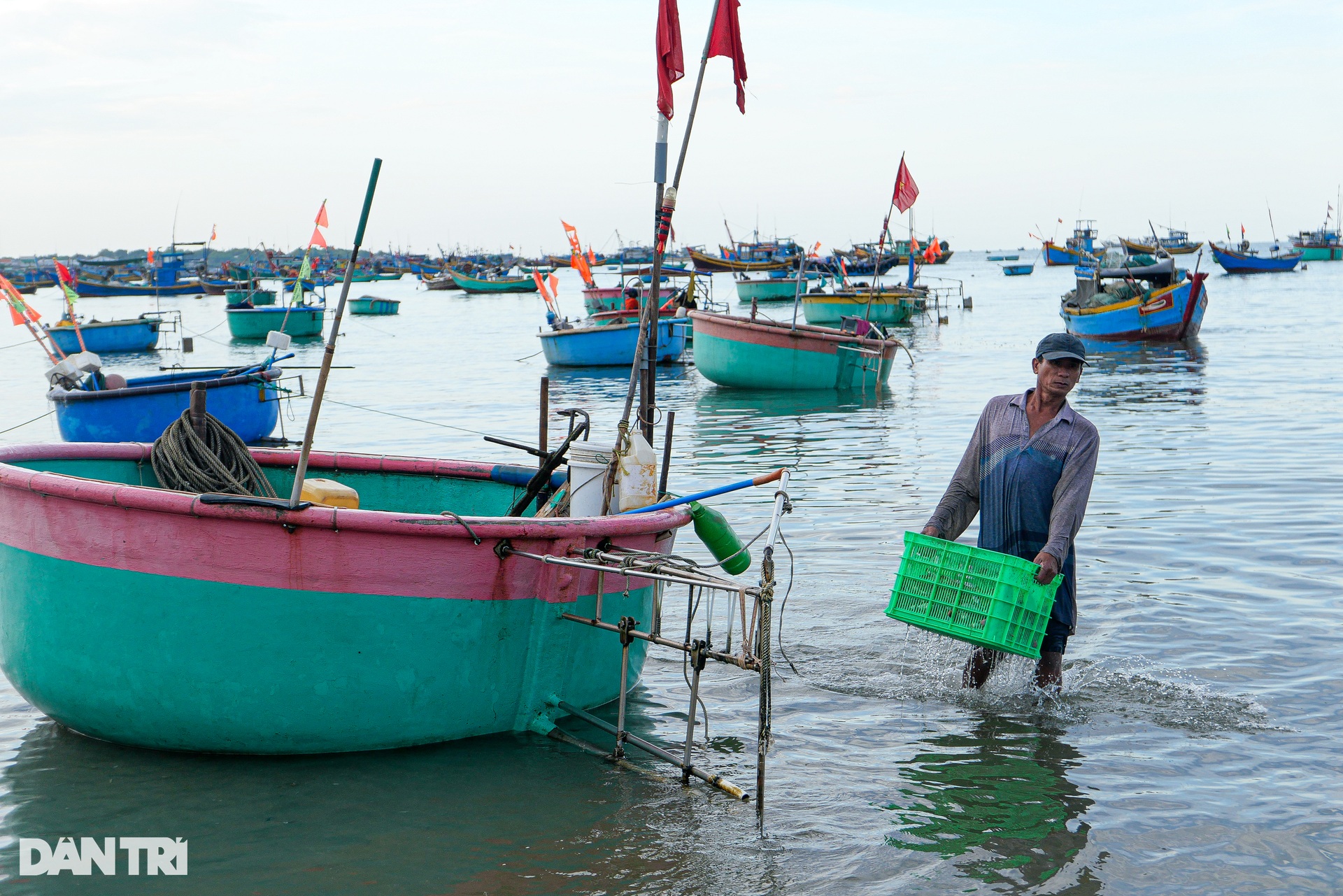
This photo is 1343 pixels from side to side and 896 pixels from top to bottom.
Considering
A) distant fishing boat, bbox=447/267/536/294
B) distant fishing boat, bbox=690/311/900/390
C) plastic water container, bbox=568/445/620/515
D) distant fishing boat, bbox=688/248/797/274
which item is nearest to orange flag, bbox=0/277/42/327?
distant fishing boat, bbox=690/311/900/390

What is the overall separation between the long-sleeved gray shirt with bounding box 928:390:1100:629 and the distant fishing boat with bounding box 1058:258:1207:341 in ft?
85.1

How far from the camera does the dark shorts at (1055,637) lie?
490 centimetres

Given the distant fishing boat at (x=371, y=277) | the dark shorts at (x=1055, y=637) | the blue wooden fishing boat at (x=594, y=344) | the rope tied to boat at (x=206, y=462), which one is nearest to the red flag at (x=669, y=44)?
the rope tied to boat at (x=206, y=462)

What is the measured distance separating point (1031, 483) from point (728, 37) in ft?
11.4

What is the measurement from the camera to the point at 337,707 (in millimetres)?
4484

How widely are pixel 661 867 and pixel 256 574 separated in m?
1.87

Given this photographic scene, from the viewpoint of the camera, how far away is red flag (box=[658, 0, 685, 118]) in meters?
6.08

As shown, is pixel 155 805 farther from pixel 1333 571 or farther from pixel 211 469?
pixel 1333 571

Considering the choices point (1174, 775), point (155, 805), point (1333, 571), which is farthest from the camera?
point (1333, 571)

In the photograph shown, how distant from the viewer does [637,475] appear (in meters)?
5.09

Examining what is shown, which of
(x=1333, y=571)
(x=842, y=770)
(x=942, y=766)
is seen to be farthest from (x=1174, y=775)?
(x=1333, y=571)

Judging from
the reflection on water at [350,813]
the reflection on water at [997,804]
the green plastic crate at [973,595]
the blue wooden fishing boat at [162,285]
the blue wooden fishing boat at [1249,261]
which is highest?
the blue wooden fishing boat at [1249,261]

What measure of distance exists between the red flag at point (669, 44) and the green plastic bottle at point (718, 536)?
2.56 m
